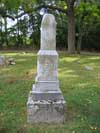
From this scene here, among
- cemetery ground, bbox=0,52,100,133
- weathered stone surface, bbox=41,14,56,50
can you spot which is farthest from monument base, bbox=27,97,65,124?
weathered stone surface, bbox=41,14,56,50

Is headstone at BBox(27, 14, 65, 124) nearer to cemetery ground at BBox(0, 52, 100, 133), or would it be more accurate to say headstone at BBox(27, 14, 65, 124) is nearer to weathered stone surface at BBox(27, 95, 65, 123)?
weathered stone surface at BBox(27, 95, 65, 123)

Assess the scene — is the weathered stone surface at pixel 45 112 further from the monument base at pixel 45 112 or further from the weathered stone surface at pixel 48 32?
the weathered stone surface at pixel 48 32

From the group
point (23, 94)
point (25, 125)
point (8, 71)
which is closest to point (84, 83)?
point (23, 94)

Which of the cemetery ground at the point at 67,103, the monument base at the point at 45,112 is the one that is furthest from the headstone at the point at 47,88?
the cemetery ground at the point at 67,103

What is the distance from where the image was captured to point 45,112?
640 cm

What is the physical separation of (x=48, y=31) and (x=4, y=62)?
8901 millimetres

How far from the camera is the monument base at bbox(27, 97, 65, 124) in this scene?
638 cm

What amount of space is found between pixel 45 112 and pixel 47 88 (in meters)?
0.48

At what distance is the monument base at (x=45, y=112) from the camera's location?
251 inches

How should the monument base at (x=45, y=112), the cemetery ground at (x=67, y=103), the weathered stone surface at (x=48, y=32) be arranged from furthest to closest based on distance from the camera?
the weathered stone surface at (x=48, y=32), the monument base at (x=45, y=112), the cemetery ground at (x=67, y=103)

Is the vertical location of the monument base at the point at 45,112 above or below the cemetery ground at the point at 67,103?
above

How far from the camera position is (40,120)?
640 cm

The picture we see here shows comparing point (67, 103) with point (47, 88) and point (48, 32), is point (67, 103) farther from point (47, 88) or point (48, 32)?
point (48, 32)

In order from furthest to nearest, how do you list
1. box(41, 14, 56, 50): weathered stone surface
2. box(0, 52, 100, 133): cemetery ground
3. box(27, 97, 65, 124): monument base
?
1. box(41, 14, 56, 50): weathered stone surface
2. box(27, 97, 65, 124): monument base
3. box(0, 52, 100, 133): cemetery ground
